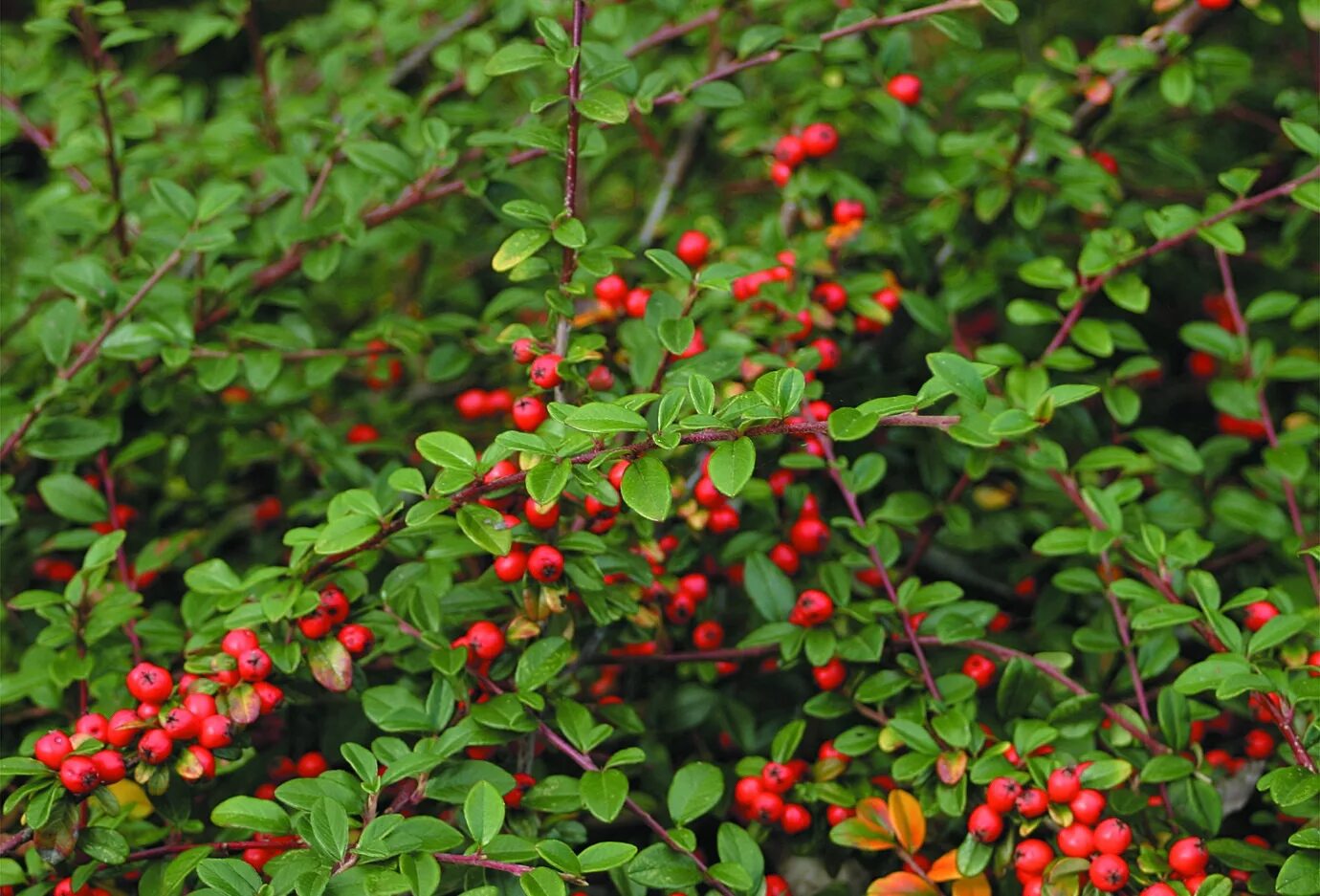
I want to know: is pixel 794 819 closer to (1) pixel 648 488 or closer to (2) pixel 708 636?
(2) pixel 708 636

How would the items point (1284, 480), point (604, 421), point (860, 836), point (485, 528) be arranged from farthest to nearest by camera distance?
point (1284, 480), point (860, 836), point (485, 528), point (604, 421)

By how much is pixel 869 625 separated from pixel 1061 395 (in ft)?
1.54

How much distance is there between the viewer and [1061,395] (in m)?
1.58

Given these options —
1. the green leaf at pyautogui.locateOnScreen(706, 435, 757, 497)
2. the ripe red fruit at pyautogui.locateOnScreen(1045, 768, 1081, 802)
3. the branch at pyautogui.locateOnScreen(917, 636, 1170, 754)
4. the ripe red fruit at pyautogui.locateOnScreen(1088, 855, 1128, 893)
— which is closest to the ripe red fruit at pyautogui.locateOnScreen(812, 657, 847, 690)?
the branch at pyautogui.locateOnScreen(917, 636, 1170, 754)

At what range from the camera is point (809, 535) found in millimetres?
1996

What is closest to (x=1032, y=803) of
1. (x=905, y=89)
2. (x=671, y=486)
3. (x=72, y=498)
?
(x=671, y=486)

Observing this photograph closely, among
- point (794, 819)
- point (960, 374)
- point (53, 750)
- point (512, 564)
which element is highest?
point (960, 374)

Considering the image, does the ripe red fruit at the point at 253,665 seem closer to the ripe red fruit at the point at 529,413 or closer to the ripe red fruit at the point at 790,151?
the ripe red fruit at the point at 529,413

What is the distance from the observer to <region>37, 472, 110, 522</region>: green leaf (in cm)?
205

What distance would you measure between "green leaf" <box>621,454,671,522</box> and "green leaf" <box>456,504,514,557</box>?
0.18 m

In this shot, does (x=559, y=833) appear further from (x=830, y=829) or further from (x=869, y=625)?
(x=869, y=625)

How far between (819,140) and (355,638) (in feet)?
4.27

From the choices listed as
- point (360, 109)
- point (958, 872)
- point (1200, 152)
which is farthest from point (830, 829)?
point (1200, 152)

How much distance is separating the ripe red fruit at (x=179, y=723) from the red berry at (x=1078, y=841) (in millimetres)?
1113
